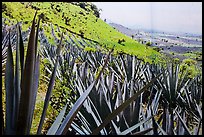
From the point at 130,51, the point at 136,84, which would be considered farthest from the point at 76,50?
the point at 136,84

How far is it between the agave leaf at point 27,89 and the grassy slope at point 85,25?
107cm

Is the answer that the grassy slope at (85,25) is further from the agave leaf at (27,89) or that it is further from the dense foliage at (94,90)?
the agave leaf at (27,89)

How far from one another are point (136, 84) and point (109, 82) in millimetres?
234

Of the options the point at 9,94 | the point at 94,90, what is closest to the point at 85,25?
the point at 94,90

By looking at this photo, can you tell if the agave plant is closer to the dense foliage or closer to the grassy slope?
the dense foliage

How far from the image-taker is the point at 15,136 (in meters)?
0.62

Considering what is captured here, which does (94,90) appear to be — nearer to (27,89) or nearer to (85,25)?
(27,89)

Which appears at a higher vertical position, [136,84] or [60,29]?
[60,29]

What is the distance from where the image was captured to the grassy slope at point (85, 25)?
1.67m

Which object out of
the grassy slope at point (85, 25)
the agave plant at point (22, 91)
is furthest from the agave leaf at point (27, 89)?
the grassy slope at point (85, 25)

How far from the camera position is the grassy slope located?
1.67m

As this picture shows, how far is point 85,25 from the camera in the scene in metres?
1.85

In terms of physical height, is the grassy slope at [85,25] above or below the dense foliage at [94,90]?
above

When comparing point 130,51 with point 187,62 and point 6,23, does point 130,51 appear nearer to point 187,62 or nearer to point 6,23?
point 187,62
